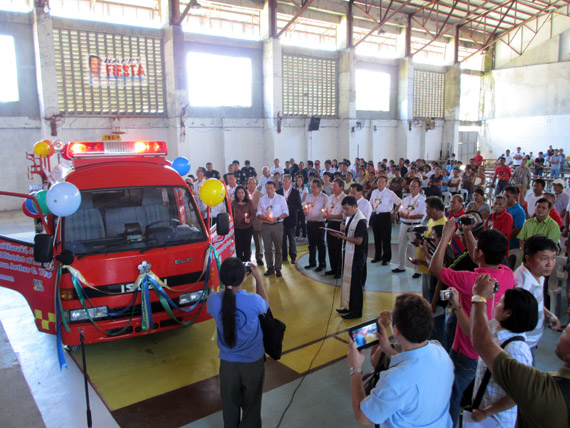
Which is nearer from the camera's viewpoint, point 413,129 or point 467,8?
point 467,8

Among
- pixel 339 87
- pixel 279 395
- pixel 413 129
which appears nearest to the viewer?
pixel 279 395

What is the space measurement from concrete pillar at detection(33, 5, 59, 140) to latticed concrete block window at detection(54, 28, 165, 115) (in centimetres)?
67

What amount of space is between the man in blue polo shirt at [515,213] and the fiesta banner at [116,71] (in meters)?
15.2

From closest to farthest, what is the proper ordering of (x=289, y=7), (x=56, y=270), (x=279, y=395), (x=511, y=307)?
1. (x=511, y=307)
2. (x=279, y=395)
3. (x=56, y=270)
4. (x=289, y=7)

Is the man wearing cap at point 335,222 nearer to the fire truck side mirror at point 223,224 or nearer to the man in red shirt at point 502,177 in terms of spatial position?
the fire truck side mirror at point 223,224

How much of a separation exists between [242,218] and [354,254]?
10.0 feet

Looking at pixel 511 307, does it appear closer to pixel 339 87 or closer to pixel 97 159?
pixel 97 159

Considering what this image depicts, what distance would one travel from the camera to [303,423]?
3939mm

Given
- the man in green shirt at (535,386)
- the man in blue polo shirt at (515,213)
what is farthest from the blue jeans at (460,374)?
the man in blue polo shirt at (515,213)

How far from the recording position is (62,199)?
14.9ft

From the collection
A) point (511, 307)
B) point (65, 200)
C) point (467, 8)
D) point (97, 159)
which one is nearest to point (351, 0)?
→ point (467, 8)

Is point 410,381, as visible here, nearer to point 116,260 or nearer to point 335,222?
point 116,260

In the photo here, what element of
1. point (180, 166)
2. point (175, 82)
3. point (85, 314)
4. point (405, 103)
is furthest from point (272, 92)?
point (85, 314)

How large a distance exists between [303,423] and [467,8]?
2684 centimetres
